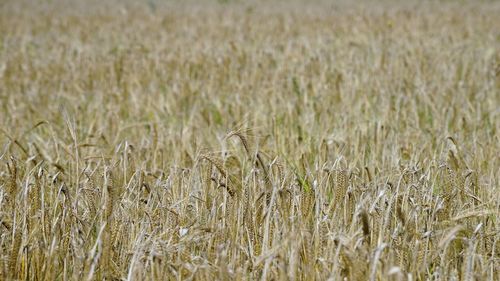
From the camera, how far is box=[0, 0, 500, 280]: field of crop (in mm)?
1586

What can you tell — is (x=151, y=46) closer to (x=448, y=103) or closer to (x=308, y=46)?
(x=308, y=46)

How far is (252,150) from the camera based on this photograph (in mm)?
2887

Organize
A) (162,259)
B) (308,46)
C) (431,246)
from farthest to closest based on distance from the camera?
(308,46) → (431,246) → (162,259)

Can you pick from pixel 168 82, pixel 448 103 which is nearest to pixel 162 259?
pixel 448 103

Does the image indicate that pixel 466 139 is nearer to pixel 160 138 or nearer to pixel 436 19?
pixel 160 138

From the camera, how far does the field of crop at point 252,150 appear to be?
62.4 inches

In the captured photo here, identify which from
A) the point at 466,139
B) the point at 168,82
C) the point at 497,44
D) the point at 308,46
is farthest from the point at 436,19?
the point at 466,139

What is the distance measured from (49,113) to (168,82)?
1107mm

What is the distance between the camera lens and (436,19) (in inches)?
338

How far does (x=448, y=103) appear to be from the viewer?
358cm

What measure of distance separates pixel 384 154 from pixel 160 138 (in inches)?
39.1

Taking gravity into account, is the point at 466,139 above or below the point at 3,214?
below

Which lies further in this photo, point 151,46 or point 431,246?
point 151,46

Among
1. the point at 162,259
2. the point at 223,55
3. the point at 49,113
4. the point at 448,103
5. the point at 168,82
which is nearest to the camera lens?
the point at 162,259
